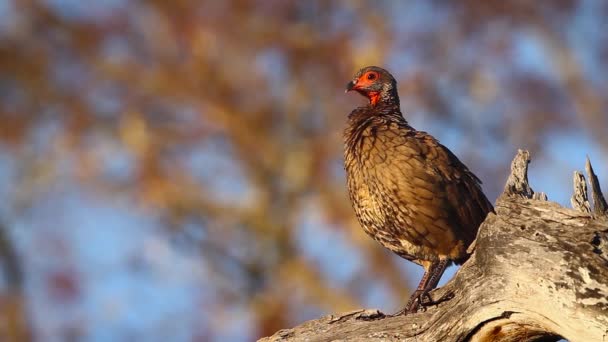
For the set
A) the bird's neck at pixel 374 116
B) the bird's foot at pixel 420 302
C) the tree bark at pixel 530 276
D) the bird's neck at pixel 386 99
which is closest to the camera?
the tree bark at pixel 530 276

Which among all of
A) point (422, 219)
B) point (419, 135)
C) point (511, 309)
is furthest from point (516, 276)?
point (419, 135)

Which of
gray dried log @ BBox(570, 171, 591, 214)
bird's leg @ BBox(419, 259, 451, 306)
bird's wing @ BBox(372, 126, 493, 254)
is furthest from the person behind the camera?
Result: bird's wing @ BBox(372, 126, 493, 254)

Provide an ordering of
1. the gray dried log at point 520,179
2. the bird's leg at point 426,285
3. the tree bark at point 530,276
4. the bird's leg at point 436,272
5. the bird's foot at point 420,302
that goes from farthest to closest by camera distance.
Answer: the bird's leg at point 436,272 → the bird's leg at point 426,285 → the bird's foot at point 420,302 → the gray dried log at point 520,179 → the tree bark at point 530,276

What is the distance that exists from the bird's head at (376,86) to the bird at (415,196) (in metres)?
0.51

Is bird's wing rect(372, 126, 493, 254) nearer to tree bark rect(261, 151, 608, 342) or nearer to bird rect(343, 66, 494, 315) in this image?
bird rect(343, 66, 494, 315)

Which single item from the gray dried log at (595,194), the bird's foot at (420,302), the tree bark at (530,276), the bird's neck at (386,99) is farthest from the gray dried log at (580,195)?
the bird's neck at (386,99)

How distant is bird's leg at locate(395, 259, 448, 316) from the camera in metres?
5.39

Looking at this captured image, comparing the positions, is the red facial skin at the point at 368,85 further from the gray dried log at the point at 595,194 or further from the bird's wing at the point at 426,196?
the gray dried log at the point at 595,194

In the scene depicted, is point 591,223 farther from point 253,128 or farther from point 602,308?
point 253,128

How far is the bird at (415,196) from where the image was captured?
19.3ft

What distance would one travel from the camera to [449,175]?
6.02 meters

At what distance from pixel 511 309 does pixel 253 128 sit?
1065 cm

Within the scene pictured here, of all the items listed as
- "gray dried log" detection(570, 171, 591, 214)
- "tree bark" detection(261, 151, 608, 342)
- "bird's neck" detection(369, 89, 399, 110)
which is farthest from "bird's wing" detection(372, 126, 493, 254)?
"gray dried log" detection(570, 171, 591, 214)

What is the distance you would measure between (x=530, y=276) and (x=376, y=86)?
2.56 metres
